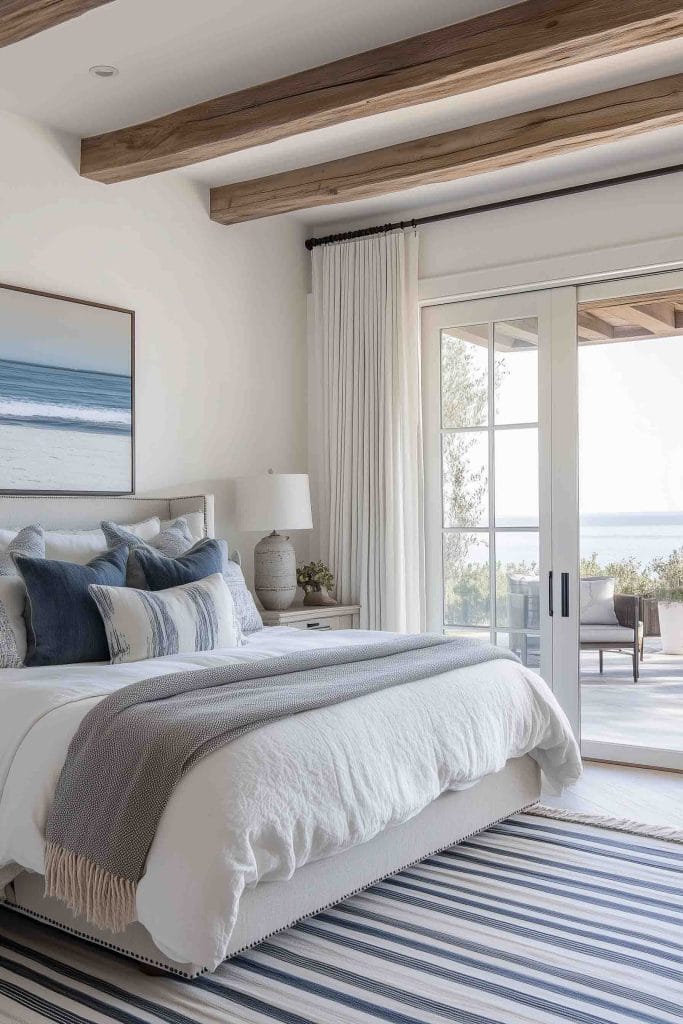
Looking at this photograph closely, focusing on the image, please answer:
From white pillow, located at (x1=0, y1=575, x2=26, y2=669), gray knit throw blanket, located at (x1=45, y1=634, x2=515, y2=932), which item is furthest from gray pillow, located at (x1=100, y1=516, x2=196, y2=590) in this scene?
gray knit throw blanket, located at (x1=45, y1=634, x2=515, y2=932)

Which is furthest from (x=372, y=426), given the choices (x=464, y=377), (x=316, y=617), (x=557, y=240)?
(x=557, y=240)

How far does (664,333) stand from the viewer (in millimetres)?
4672

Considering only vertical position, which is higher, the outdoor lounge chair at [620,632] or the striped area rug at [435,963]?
the outdoor lounge chair at [620,632]

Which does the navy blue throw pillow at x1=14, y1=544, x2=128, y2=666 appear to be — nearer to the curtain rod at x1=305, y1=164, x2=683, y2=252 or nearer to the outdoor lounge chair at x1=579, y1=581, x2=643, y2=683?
the outdoor lounge chair at x1=579, y1=581, x2=643, y2=683

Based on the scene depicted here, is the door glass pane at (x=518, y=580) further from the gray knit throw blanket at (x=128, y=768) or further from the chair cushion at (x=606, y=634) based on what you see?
the gray knit throw blanket at (x=128, y=768)

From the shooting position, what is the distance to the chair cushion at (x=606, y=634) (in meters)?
4.74

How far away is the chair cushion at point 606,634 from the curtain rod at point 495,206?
6.64ft

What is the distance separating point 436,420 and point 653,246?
1369 mm

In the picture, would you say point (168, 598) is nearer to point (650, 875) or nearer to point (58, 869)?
point (58, 869)

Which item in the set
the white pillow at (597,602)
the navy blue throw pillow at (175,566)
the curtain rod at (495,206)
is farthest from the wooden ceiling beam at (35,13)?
the white pillow at (597,602)

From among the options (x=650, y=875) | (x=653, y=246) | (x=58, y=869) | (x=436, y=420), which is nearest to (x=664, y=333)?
(x=653, y=246)


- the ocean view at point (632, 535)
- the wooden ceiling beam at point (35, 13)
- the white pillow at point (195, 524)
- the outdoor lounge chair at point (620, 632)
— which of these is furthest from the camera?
the outdoor lounge chair at point (620, 632)

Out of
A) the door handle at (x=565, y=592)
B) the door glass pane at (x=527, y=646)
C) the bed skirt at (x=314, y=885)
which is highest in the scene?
the door handle at (x=565, y=592)

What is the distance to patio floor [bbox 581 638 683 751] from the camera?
461cm
